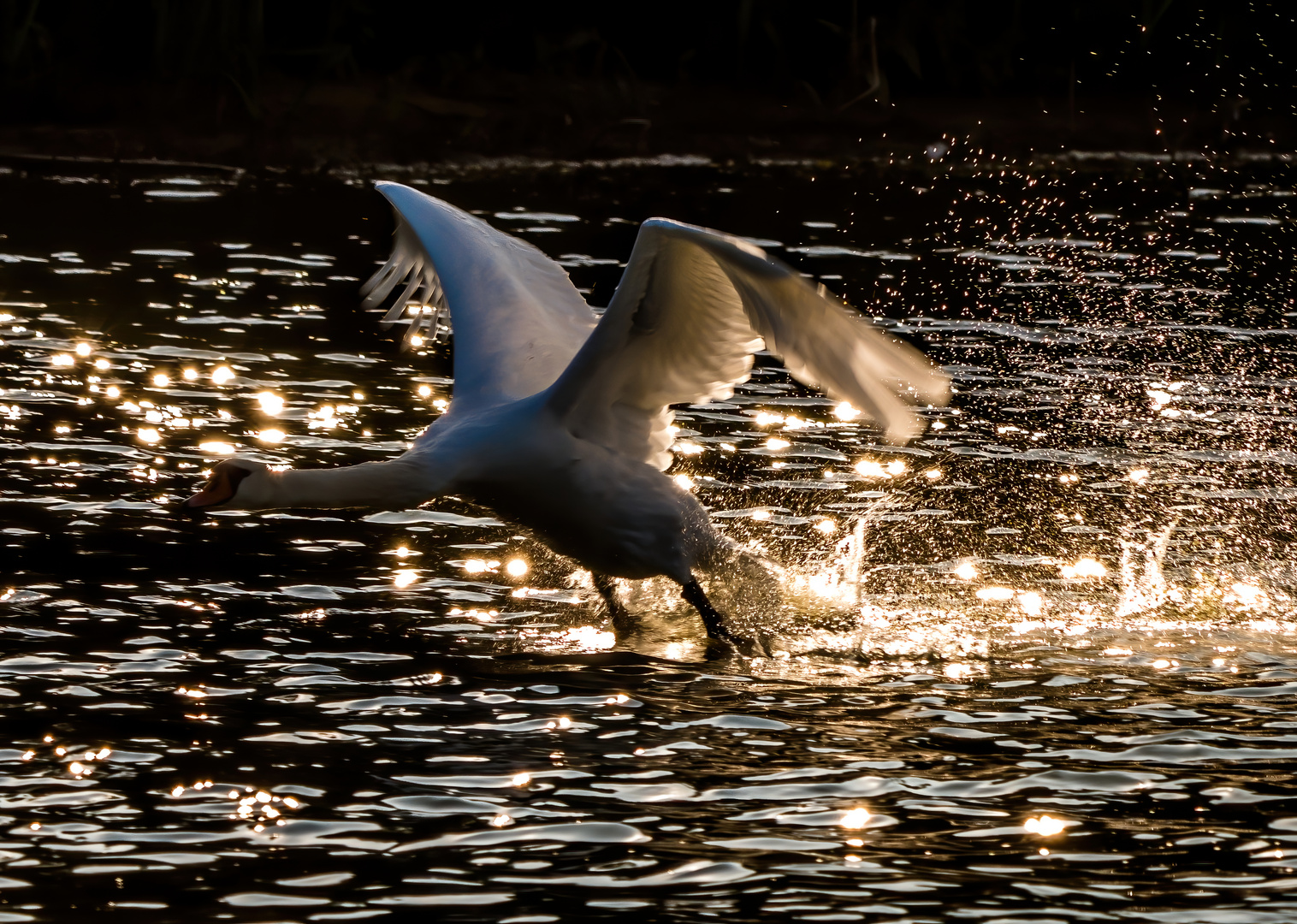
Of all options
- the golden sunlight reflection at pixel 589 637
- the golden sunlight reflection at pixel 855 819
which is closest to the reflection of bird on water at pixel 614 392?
the golden sunlight reflection at pixel 589 637

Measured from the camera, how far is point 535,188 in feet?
74.3

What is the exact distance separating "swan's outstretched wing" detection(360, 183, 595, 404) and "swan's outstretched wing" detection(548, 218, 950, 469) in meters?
0.61

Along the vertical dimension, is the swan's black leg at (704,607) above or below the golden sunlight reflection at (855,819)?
above

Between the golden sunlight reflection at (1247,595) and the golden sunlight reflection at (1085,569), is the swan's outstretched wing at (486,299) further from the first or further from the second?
the golden sunlight reflection at (1247,595)

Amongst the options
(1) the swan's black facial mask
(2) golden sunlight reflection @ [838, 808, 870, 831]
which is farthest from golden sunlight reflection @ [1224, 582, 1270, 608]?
(1) the swan's black facial mask

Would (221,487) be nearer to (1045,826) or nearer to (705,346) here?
(705,346)

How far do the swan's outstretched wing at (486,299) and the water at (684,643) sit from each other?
1104 mm

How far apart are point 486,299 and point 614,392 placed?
4.30 feet

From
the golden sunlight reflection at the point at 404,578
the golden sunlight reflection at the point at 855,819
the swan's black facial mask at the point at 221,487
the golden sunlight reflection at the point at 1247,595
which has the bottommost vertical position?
the golden sunlight reflection at the point at 855,819

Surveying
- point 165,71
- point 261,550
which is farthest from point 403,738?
point 165,71

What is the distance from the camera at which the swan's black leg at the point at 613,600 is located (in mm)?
9812

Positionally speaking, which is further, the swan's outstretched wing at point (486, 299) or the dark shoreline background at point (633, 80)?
the dark shoreline background at point (633, 80)

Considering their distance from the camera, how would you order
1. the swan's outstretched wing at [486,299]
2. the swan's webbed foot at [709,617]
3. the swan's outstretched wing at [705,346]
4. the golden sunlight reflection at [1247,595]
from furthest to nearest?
1. the swan's outstretched wing at [486,299]
2. the golden sunlight reflection at [1247,595]
3. the swan's webbed foot at [709,617]
4. the swan's outstretched wing at [705,346]

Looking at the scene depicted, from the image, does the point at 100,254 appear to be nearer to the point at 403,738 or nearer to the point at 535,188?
the point at 535,188
